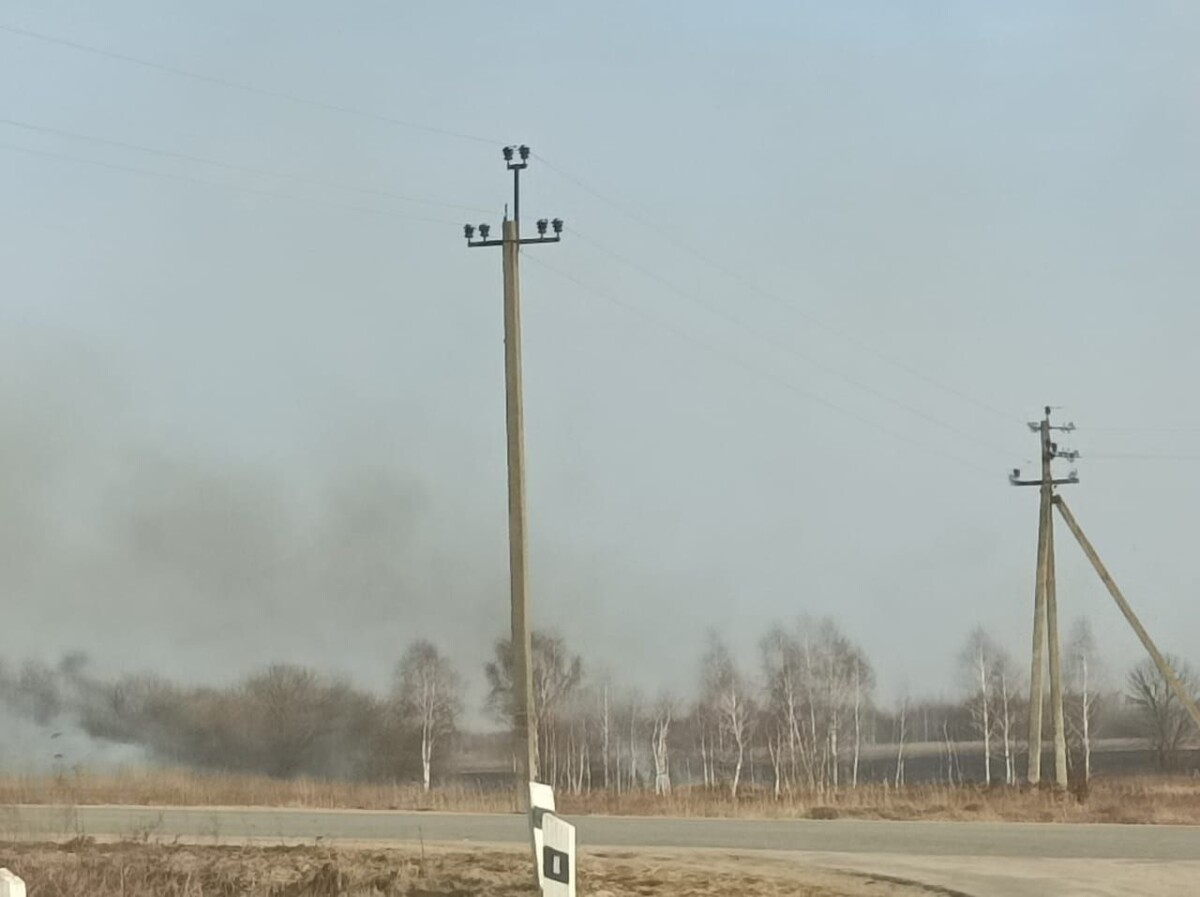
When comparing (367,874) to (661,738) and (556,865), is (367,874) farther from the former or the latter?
(661,738)

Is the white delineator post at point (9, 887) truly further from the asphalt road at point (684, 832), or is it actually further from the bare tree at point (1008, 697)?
the bare tree at point (1008, 697)

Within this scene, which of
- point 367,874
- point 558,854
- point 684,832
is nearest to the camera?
point 558,854

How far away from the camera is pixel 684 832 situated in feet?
84.6

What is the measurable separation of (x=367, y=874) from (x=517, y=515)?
20.6 feet

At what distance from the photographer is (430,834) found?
25.5 m

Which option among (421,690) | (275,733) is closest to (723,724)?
(421,690)

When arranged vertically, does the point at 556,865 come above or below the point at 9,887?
below

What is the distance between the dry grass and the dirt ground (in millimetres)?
10986

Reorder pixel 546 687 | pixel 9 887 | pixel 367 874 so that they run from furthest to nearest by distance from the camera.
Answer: pixel 546 687
pixel 367 874
pixel 9 887

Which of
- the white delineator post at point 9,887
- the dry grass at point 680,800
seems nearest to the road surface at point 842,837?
the dry grass at point 680,800

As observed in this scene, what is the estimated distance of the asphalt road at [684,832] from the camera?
74.0 ft

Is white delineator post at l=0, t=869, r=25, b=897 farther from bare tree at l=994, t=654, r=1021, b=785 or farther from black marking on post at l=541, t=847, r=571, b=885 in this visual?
bare tree at l=994, t=654, r=1021, b=785

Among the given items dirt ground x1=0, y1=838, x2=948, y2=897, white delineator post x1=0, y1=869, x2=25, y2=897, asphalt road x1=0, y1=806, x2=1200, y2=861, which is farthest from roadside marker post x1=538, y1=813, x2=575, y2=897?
asphalt road x1=0, y1=806, x2=1200, y2=861

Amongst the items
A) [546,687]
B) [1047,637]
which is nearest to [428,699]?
[546,687]
